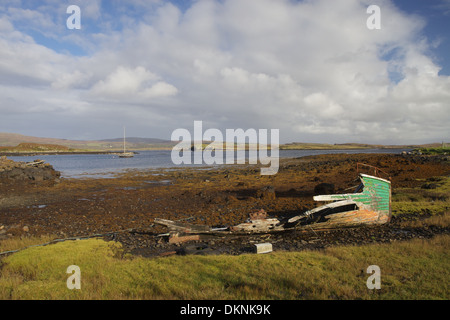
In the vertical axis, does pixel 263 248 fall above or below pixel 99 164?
below

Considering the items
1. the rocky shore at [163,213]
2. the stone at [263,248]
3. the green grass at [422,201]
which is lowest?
the rocky shore at [163,213]

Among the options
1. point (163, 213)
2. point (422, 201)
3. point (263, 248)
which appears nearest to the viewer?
point (263, 248)

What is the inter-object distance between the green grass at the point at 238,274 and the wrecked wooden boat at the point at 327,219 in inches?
110

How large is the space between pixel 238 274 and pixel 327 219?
273 inches

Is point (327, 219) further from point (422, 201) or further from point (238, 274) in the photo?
point (422, 201)

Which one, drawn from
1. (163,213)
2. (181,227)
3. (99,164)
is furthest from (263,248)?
(99,164)

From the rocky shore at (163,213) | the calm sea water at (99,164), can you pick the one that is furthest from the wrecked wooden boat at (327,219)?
the calm sea water at (99,164)

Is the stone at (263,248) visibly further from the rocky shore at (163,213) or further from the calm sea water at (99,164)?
the calm sea water at (99,164)

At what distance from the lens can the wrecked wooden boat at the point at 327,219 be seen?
1235cm

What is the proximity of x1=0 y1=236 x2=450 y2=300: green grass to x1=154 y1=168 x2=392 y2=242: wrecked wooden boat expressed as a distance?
2.80 m

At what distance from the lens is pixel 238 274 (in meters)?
7.67

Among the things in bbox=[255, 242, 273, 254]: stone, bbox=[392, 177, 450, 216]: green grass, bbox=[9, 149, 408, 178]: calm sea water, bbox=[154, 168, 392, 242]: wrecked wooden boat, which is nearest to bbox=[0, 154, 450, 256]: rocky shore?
bbox=[154, 168, 392, 242]: wrecked wooden boat

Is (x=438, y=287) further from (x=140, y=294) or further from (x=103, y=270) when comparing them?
(x=103, y=270)
